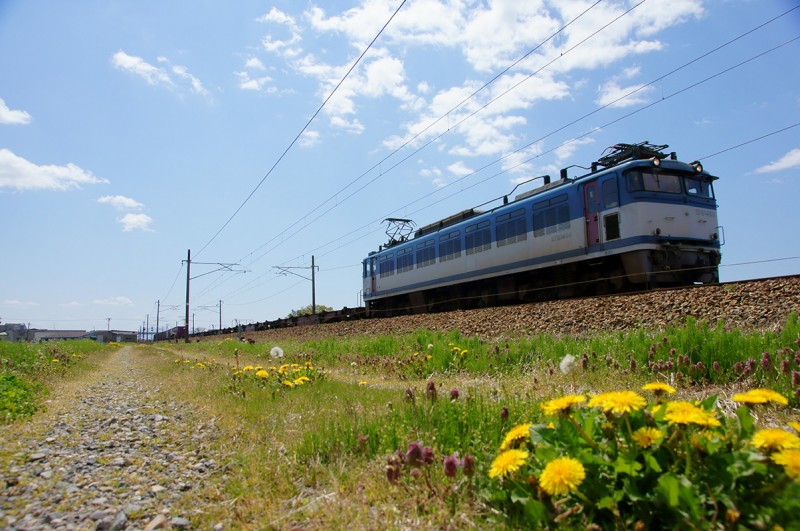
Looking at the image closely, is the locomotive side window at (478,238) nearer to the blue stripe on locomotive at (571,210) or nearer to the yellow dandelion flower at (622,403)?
the blue stripe on locomotive at (571,210)

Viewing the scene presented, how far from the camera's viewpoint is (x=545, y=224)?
16328 mm

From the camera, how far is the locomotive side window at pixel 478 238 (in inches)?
752

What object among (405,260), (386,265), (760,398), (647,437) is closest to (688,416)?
(647,437)

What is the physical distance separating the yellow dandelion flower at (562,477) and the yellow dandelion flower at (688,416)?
378 mm

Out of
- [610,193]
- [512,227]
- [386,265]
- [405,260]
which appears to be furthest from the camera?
[386,265]

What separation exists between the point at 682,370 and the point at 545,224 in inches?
466

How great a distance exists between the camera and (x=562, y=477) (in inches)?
66.9

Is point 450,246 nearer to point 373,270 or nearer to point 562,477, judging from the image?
point 373,270

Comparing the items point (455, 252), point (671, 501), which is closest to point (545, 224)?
point (455, 252)

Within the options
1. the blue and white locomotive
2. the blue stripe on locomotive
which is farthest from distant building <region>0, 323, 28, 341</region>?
the blue and white locomotive

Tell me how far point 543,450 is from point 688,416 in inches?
21.7

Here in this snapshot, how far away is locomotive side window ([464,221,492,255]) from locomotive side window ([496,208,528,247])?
695 mm

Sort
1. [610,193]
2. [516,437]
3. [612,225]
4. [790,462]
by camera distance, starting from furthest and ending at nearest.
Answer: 1. [610,193]
2. [612,225]
3. [516,437]
4. [790,462]

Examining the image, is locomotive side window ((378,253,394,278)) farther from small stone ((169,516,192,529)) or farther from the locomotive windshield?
small stone ((169,516,192,529))
